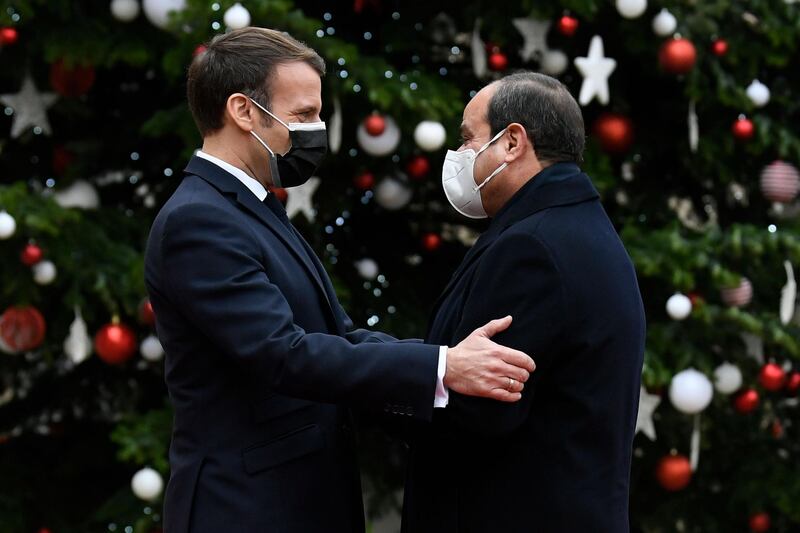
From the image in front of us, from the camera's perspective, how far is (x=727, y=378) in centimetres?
553

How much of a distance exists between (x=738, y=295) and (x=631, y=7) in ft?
4.46

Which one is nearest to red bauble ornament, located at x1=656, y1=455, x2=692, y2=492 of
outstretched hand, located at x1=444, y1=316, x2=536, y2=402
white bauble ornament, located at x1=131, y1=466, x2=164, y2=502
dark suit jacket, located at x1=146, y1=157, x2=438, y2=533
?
white bauble ornament, located at x1=131, y1=466, x2=164, y2=502

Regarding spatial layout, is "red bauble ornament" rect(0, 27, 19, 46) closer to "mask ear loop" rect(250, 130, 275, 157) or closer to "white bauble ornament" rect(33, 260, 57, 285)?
"white bauble ornament" rect(33, 260, 57, 285)

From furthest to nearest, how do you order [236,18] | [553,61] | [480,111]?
[553,61] < [236,18] < [480,111]

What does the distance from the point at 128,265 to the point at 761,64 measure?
3.09 metres

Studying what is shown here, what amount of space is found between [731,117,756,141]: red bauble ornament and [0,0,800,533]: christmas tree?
10 millimetres

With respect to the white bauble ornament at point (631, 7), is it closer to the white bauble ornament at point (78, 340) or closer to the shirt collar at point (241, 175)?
the white bauble ornament at point (78, 340)

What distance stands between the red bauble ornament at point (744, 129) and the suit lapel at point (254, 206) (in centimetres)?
322

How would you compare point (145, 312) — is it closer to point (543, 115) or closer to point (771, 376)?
point (543, 115)

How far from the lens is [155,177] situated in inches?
238

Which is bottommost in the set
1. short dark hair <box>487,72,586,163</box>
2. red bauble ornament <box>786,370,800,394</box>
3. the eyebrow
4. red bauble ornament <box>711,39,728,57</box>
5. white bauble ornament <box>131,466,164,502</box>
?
red bauble ornament <box>786,370,800,394</box>

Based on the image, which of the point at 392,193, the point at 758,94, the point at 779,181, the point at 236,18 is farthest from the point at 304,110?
the point at 779,181

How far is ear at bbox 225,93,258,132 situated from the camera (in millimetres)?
2969

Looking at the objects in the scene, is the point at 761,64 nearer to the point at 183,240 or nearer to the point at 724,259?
the point at 724,259
